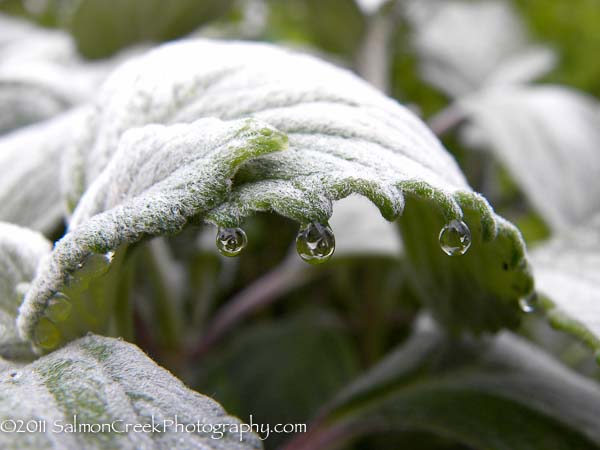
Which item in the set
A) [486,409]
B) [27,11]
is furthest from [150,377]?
[27,11]

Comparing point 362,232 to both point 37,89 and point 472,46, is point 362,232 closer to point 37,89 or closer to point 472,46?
point 37,89

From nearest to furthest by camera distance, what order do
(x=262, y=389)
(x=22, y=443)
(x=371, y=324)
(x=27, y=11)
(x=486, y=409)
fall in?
(x=22, y=443), (x=486, y=409), (x=262, y=389), (x=371, y=324), (x=27, y=11)

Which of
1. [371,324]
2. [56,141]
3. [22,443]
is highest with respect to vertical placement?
[371,324]

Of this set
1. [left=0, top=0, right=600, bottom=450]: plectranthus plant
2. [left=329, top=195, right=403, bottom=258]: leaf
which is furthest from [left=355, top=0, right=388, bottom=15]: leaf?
[left=329, top=195, right=403, bottom=258]: leaf

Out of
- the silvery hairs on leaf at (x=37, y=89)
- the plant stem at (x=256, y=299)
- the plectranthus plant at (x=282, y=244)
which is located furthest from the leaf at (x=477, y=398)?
the silvery hairs on leaf at (x=37, y=89)

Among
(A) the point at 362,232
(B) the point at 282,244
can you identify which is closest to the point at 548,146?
(A) the point at 362,232

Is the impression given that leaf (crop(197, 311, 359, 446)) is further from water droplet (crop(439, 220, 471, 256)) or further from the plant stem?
water droplet (crop(439, 220, 471, 256))

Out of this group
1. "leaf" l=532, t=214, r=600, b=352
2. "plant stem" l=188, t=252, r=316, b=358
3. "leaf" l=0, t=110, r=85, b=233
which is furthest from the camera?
"plant stem" l=188, t=252, r=316, b=358

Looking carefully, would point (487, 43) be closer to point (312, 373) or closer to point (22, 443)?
point (312, 373)
